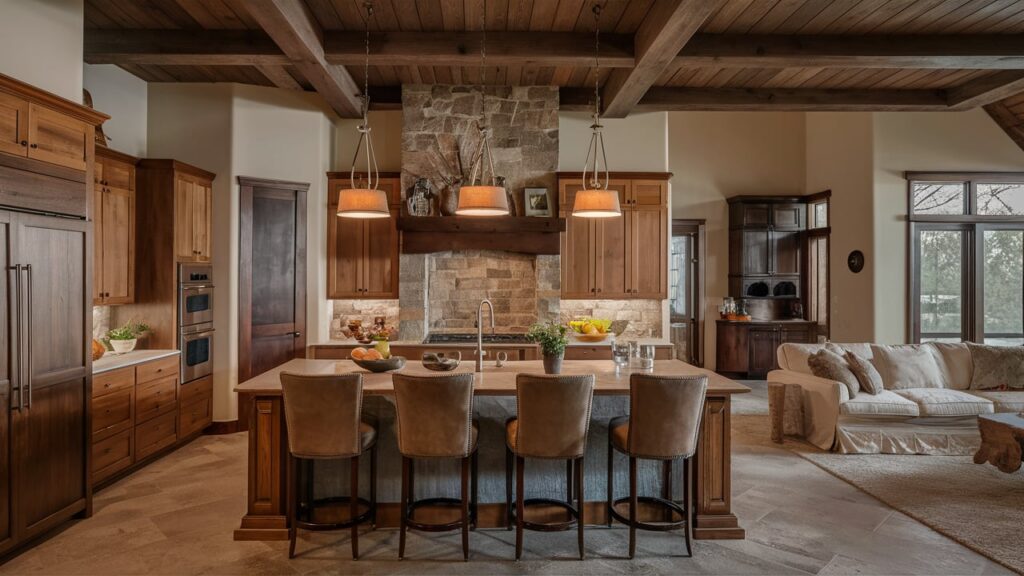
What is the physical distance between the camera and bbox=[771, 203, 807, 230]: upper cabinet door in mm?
9273

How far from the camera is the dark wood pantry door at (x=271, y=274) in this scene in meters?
5.84

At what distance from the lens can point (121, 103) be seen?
18.0 ft

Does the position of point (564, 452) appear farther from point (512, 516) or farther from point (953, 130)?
point (953, 130)

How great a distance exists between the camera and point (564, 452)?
10.2 feet

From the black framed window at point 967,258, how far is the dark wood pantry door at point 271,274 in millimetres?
7491

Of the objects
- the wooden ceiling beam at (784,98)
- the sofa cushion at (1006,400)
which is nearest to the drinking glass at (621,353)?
the wooden ceiling beam at (784,98)

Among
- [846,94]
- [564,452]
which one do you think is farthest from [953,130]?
[564,452]

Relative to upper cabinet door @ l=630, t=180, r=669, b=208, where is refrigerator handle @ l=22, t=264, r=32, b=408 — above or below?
below

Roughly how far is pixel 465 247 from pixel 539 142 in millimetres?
1410

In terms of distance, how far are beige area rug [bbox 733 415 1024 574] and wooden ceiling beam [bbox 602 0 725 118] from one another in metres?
3.50

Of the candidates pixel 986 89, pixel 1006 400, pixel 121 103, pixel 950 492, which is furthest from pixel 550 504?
pixel 986 89

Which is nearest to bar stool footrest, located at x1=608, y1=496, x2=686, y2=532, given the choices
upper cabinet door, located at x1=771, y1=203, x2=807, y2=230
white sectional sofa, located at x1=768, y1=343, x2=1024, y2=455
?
white sectional sofa, located at x1=768, y1=343, x2=1024, y2=455

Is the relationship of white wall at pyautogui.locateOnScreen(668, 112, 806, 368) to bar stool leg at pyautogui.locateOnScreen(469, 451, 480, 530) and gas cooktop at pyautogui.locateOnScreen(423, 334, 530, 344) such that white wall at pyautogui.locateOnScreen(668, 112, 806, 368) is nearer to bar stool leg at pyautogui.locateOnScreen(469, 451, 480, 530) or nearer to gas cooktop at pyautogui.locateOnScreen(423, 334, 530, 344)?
gas cooktop at pyautogui.locateOnScreen(423, 334, 530, 344)

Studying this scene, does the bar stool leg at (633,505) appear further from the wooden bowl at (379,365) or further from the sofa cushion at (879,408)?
the sofa cushion at (879,408)
